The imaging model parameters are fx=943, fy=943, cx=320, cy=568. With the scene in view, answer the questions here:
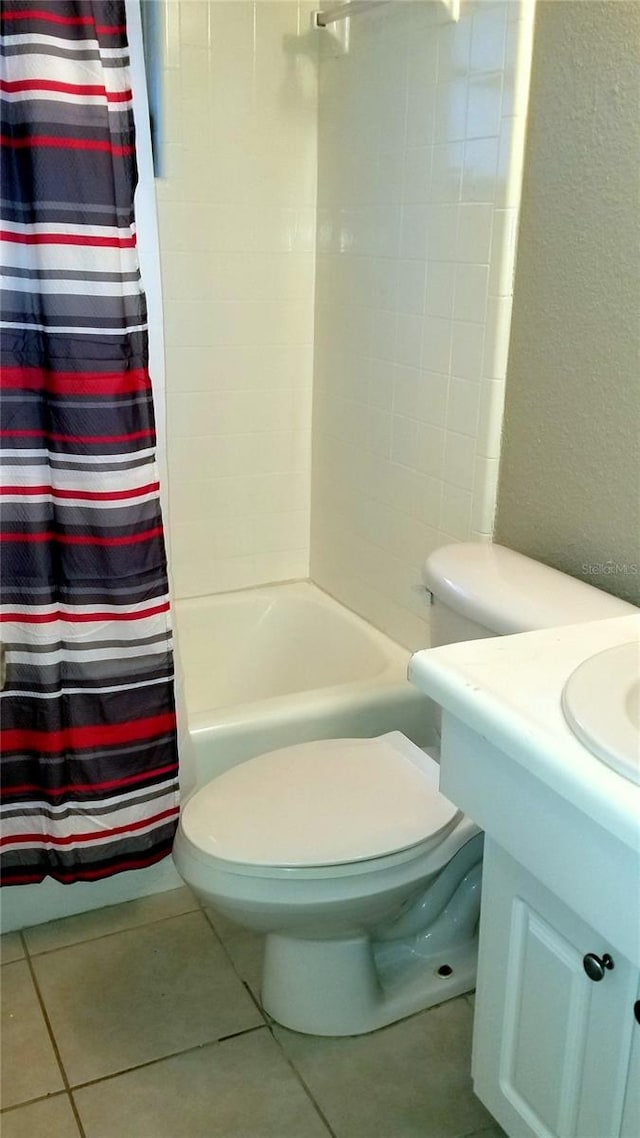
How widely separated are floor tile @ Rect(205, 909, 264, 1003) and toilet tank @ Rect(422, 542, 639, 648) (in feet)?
2.18

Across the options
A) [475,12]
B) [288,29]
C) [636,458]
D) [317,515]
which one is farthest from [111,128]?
[317,515]

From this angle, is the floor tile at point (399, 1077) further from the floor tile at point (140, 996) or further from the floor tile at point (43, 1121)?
the floor tile at point (43, 1121)

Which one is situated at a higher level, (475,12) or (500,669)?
(475,12)

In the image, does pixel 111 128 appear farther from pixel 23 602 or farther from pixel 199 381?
pixel 199 381

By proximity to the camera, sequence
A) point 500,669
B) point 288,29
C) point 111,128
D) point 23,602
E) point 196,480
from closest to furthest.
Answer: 1. point 500,669
2. point 111,128
3. point 23,602
4. point 288,29
5. point 196,480

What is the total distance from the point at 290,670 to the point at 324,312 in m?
0.89

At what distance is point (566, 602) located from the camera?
54.4 inches

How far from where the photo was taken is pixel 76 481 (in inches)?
57.7

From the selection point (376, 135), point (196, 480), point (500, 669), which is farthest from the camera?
point (196, 480)

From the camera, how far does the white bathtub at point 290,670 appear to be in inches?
71.7

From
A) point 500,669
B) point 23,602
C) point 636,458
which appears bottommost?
point 23,602

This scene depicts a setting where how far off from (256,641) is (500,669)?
4.66 feet

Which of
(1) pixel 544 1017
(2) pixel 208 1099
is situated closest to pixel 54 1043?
(2) pixel 208 1099

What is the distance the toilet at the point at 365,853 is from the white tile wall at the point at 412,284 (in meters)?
0.32
